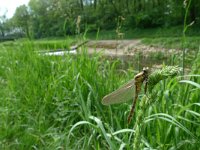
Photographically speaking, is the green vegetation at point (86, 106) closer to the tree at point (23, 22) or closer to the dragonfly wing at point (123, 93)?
the dragonfly wing at point (123, 93)

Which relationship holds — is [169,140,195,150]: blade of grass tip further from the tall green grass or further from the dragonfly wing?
the dragonfly wing

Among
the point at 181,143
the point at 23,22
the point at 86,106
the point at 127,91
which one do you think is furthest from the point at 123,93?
the point at 23,22

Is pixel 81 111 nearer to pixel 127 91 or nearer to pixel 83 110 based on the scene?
pixel 83 110

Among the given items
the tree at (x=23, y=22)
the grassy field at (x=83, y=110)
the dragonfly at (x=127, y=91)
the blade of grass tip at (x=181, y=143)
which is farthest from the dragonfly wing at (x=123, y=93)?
the tree at (x=23, y=22)

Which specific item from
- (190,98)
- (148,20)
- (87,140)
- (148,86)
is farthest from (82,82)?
(148,20)

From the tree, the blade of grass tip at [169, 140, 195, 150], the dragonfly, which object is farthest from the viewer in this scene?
the tree

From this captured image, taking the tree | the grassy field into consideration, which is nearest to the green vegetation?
the grassy field

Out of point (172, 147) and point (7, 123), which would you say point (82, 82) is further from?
point (172, 147)

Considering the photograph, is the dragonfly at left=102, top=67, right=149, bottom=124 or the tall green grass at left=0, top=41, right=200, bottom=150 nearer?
the dragonfly at left=102, top=67, right=149, bottom=124
